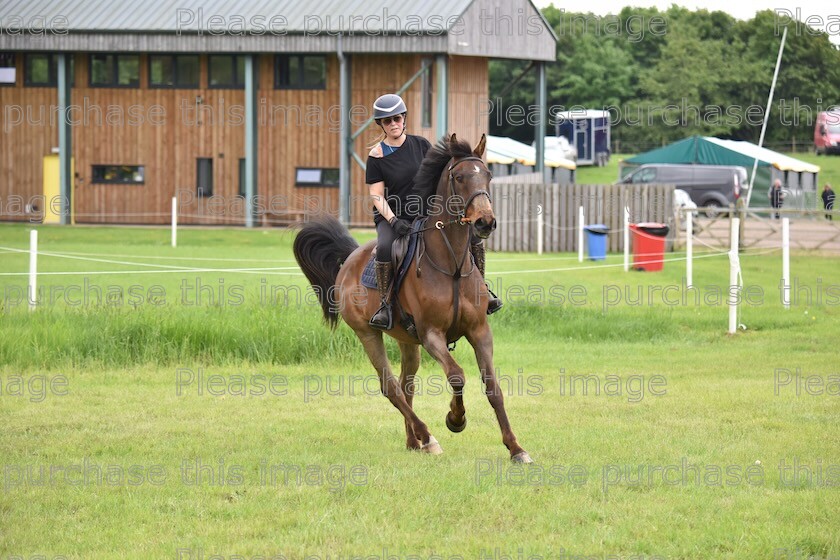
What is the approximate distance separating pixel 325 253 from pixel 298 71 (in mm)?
26514

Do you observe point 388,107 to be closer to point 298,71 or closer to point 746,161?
point 298,71

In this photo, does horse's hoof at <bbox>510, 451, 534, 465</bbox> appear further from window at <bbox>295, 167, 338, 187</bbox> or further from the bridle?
window at <bbox>295, 167, 338, 187</bbox>

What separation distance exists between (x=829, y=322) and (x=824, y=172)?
49670 mm

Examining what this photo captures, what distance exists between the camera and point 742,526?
646 centimetres

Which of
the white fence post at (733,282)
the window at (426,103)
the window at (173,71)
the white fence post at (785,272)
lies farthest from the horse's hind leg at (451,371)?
the window at (173,71)

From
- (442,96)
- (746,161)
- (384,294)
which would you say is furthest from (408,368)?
(746,161)

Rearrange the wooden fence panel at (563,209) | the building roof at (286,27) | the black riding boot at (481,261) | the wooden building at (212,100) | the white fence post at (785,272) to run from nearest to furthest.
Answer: the black riding boot at (481,261), the white fence post at (785,272), the wooden fence panel at (563,209), the building roof at (286,27), the wooden building at (212,100)

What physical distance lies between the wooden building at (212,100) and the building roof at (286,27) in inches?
2.6

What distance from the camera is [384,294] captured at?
30.3 ft

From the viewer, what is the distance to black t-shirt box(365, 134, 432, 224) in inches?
367

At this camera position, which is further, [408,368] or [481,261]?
[408,368]

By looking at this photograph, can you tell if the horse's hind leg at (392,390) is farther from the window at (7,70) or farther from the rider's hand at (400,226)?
the window at (7,70)

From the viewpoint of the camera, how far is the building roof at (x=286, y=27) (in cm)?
3403

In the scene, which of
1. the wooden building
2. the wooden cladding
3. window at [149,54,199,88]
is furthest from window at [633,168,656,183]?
window at [149,54,199,88]
